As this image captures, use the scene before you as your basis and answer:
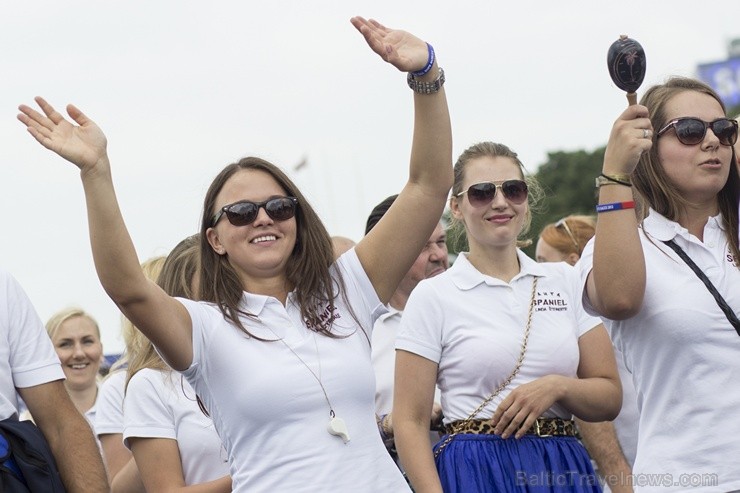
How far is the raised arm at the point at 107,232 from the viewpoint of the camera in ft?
12.7

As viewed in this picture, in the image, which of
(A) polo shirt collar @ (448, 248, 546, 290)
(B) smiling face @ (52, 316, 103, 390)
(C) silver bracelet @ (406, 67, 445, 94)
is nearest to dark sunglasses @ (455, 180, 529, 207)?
(A) polo shirt collar @ (448, 248, 546, 290)

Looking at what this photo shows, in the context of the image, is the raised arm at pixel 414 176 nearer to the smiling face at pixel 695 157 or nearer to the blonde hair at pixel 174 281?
the smiling face at pixel 695 157

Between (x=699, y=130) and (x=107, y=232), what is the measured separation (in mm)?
2115

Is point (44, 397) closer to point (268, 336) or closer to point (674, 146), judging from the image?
point (268, 336)

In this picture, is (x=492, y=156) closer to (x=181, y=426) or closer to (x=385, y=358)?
(x=385, y=358)

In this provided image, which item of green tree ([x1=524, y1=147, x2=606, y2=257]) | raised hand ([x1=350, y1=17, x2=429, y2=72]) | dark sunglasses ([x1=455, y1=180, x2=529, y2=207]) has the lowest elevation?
green tree ([x1=524, y1=147, x2=606, y2=257])

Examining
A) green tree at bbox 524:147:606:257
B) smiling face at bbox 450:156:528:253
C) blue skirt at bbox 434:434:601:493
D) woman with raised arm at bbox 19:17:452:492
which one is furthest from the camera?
green tree at bbox 524:147:606:257

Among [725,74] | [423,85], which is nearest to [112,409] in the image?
[423,85]

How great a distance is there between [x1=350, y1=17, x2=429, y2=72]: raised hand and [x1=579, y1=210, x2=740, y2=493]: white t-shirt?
1.06 metres

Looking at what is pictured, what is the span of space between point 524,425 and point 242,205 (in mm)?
1609

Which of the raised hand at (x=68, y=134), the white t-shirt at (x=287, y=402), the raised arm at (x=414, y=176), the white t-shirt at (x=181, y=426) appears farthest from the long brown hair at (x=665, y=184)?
the white t-shirt at (x=181, y=426)

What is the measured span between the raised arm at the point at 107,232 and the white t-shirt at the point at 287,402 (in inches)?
5.7

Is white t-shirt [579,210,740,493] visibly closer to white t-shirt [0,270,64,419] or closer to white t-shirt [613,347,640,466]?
white t-shirt [613,347,640,466]

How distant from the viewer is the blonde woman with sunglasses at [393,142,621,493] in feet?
17.3
